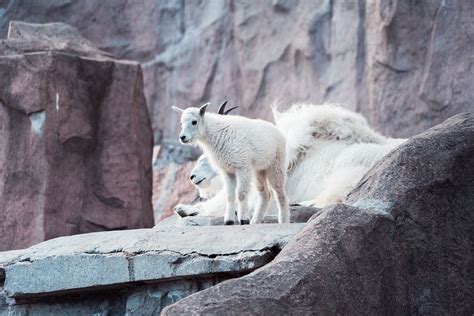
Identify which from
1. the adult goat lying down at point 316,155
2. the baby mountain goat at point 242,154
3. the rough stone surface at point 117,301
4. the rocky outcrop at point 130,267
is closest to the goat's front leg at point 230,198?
the baby mountain goat at point 242,154

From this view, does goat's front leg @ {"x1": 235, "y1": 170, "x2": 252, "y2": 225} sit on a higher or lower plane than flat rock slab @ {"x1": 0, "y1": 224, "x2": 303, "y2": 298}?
higher

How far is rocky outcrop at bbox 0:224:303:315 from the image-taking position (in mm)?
5422

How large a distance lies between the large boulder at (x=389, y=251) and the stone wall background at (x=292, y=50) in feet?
21.1

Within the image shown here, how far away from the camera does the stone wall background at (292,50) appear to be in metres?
11.7

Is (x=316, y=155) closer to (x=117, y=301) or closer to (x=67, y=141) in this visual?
(x=67, y=141)

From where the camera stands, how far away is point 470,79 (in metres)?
11.5

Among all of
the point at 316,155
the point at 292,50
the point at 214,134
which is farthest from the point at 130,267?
the point at 292,50

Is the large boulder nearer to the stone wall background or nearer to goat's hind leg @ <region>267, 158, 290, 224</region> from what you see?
goat's hind leg @ <region>267, 158, 290, 224</region>

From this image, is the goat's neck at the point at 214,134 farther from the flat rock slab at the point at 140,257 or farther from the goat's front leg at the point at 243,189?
the flat rock slab at the point at 140,257

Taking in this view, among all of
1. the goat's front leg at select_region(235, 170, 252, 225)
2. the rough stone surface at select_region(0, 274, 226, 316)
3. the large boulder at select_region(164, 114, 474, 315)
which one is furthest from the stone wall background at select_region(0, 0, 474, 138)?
the rough stone surface at select_region(0, 274, 226, 316)

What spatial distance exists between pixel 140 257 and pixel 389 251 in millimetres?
1561

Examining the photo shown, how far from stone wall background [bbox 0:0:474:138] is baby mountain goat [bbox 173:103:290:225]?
5.05 metres

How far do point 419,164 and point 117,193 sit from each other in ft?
18.3

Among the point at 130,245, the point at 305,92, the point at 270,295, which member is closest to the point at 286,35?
the point at 305,92
